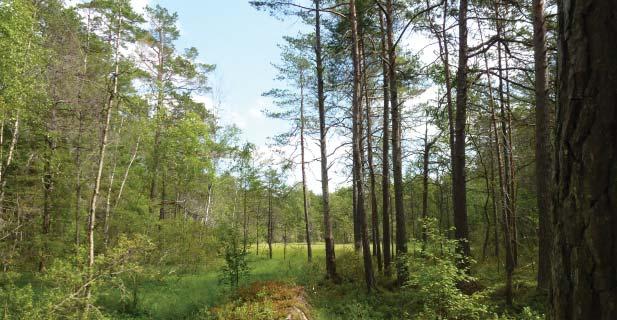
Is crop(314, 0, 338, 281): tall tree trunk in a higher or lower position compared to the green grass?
higher

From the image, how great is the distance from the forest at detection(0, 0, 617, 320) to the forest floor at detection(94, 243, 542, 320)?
0.09 meters

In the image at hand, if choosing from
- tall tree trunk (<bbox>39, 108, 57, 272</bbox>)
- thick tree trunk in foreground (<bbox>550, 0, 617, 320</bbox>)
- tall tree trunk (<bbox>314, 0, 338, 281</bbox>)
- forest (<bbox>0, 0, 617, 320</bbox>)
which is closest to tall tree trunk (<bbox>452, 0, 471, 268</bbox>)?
forest (<bbox>0, 0, 617, 320</bbox>)

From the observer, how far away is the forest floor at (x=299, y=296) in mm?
8164

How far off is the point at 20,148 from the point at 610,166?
19.6 metres

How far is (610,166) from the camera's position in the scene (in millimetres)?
950

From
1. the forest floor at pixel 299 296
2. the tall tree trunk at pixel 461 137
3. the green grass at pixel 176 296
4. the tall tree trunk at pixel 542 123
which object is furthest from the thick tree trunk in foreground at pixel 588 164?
the green grass at pixel 176 296

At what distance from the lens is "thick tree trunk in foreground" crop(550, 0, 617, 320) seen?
0.95 metres

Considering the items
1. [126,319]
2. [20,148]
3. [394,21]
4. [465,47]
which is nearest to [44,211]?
[20,148]

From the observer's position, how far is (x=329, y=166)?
42.0 feet

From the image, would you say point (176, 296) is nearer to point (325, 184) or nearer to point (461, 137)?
point (325, 184)

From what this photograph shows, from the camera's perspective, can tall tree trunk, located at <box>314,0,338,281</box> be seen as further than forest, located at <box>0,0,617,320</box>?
Yes

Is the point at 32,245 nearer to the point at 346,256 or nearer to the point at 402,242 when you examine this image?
the point at 346,256

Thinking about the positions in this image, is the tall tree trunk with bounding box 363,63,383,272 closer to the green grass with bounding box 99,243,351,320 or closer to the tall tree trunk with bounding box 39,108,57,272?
the green grass with bounding box 99,243,351,320

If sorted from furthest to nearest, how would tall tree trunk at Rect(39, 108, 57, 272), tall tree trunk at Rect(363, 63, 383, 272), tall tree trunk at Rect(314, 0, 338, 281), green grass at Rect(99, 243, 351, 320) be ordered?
tall tree trunk at Rect(39, 108, 57, 272) → tall tree trunk at Rect(314, 0, 338, 281) → tall tree trunk at Rect(363, 63, 383, 272) → green grass at Rect(99, 243, 351, 320)
